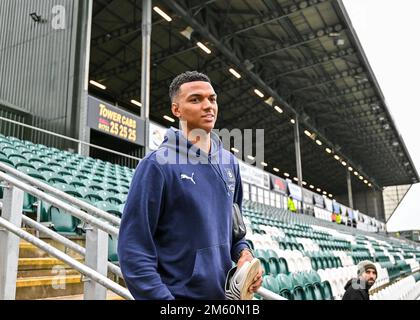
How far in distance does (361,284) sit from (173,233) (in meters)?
3.14

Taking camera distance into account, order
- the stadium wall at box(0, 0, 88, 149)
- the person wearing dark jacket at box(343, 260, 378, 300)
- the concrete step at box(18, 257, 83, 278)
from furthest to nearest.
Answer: the stadium wall at box(0, 0, 88, 149) → the person wearing dark jacket at box(343, 260, 378, 300) → the concrete step at box(18, 257, 83, 278)

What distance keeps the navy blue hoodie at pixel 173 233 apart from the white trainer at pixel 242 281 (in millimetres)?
48

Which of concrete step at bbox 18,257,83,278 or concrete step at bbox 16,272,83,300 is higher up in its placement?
concrete step at bbox 18,257,83,278

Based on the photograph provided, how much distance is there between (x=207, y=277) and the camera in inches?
46.6

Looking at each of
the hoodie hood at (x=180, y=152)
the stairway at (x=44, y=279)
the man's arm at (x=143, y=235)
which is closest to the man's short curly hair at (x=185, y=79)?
the hoodie hood at (x=180, y=152)

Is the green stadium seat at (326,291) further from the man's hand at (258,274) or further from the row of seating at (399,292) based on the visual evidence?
the man's hand at (258,274)

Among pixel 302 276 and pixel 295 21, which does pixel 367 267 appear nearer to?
pixel 302 276

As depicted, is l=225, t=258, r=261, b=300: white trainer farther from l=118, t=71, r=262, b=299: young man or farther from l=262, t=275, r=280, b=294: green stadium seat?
l=262, t=275, r=280, b=294: green stadium seat

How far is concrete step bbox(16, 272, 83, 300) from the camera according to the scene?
2878 mm

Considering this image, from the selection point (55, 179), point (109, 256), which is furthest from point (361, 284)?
point (55, 179)

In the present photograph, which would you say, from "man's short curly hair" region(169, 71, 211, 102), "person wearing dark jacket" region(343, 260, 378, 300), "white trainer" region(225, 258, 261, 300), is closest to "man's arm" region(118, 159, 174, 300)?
"white trainer" region(225, 258, 261, 300)

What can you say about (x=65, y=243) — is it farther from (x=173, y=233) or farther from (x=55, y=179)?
(x=55, y=179)

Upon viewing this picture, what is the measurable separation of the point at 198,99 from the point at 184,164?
22 cm

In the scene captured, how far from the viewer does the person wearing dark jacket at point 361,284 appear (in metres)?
3.66
